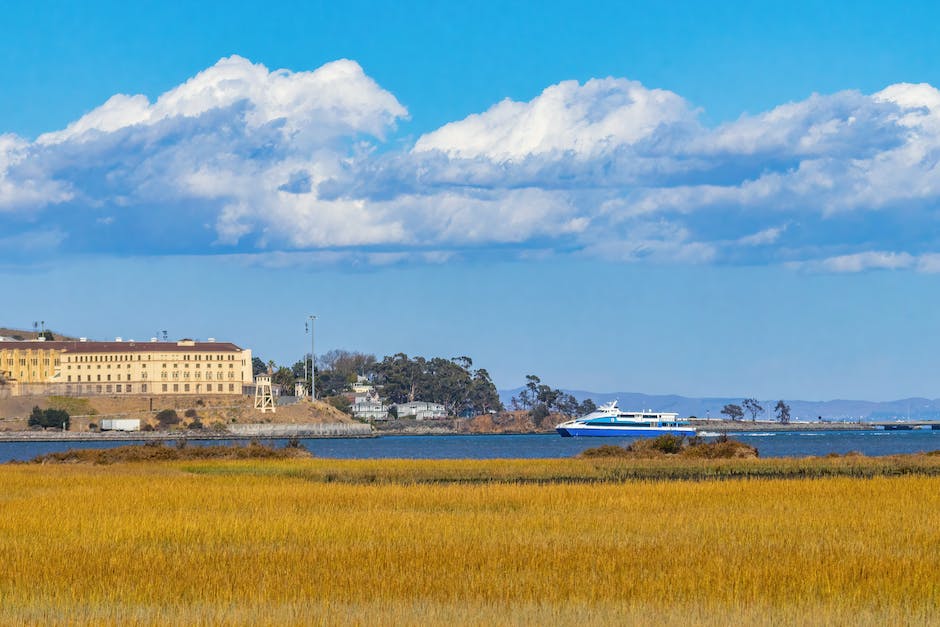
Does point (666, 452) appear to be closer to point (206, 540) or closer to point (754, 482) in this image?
point (754, 482)

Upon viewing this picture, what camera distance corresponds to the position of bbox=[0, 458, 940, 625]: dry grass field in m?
21.8

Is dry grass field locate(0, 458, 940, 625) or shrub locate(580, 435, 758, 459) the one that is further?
shrub locate(580, 435, 758, 459)

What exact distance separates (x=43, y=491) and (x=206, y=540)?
1869cm

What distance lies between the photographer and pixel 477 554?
2770 centimetres

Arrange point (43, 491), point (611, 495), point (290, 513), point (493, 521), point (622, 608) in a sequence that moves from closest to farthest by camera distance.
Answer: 1. point (622, 608)
2. point (493, 521)
3. point (290, 513)
4. point (611, 495)
5. point (43, 491)

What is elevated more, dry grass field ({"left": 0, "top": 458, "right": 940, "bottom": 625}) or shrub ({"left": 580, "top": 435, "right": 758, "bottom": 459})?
shrub ({"left": 580, "top": 435, "right": 758, "bottom": 459})

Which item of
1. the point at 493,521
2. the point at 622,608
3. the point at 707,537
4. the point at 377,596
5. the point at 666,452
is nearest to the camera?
the point at 622,608

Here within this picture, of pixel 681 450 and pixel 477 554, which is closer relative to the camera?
pixel 477 554

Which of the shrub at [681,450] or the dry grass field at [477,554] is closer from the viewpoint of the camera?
the dry grass field at [477,554]

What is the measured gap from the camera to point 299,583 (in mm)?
24453

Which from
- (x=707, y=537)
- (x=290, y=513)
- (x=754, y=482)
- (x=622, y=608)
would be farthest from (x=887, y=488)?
(x=622, y=608)

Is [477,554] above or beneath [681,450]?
beneath

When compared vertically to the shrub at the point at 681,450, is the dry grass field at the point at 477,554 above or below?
below

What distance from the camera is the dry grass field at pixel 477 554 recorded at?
2181cm
